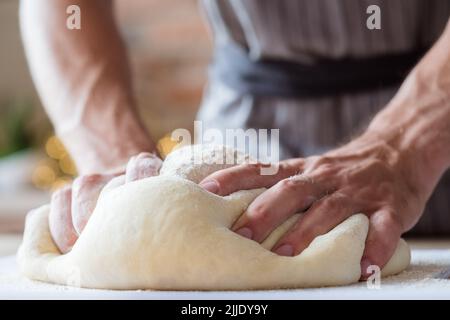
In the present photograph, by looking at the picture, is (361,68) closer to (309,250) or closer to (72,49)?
(72,49)

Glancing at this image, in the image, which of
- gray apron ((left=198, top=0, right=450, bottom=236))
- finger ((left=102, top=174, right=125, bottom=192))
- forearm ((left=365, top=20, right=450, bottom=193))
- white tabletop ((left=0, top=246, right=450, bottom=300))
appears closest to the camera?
white tabletop ((left=0, top=246, right=450, bottom=300))

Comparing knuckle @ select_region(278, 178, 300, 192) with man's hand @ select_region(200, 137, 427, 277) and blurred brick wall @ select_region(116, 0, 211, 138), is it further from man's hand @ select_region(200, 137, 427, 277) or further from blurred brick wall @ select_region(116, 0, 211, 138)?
blurred brick wall @ select_region(116, 0, 211, 138)

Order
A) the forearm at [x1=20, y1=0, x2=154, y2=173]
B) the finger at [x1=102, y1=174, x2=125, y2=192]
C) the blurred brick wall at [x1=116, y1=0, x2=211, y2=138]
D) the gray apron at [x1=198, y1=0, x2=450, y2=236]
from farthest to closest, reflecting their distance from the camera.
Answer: the blurred brick wall at [x1=116, y1=0, x2=211, y2=138]
the gray apron at [x1=198, y1=0, x2=450, y2=236]
the forearm at [x1=20, y1=0, x2=154, y2=173]
the finger at [x1=102, y1=174, x2=125, y2=192]

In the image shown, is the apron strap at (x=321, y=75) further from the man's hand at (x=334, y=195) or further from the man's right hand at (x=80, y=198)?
the man's right hand at (x=80, y=198)

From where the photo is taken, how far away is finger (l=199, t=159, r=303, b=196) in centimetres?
85

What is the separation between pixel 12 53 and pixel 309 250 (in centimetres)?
264

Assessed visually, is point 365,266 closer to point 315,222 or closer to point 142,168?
point 315,222

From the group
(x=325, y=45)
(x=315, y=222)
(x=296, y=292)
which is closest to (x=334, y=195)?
(x=315, y=222)

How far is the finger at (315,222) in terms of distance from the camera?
81cm

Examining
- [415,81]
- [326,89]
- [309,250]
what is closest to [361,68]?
[326,89]

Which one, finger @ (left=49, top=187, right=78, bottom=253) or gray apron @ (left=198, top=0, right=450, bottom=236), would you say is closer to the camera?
finger @ (left=49, top=187, right=78, bottom=253)

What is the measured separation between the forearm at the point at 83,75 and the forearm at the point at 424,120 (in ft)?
1.14

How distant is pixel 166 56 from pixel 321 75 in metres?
1.73

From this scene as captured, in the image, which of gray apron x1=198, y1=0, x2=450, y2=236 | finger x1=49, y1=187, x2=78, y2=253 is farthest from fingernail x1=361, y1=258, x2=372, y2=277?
gray apron x1=198, y1=0, x2=450, y2=236
